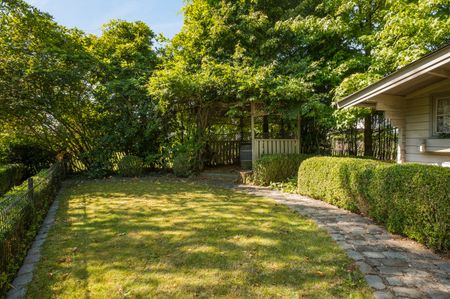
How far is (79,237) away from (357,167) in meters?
5.00

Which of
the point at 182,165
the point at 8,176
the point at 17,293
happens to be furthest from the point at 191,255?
the point at 8,176

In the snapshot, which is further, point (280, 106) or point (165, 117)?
point (165, 117)

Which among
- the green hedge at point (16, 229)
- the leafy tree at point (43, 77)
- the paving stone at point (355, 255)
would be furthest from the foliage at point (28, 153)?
the paving stone at point (355, 255)

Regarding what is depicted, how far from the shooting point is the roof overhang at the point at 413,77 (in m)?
4.09

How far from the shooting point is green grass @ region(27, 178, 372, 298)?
277cm

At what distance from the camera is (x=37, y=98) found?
10.6 m

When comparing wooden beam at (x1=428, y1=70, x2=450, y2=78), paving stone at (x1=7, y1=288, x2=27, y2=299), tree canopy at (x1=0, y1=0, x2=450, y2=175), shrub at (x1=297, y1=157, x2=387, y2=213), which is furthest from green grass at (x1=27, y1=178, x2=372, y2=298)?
tree canopy at (x1=0, y1=0, x2=450, y2=175)

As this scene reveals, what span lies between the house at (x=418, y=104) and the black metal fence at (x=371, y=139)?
306 centimetres

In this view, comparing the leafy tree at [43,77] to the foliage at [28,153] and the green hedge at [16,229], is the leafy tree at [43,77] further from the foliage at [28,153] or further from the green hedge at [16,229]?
the green hedge at [16,229]

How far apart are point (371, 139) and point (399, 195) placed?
270 inches

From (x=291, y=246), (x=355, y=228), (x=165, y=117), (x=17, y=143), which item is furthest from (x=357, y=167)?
(x=17, y=143)

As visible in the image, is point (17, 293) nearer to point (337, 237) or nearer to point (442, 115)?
point (337, 237)

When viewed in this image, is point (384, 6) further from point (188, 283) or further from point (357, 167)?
point (188, 283)

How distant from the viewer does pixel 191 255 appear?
3.53m
